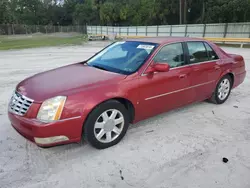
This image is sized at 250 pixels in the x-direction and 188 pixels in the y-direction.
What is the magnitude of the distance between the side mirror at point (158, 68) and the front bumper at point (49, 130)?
1.36 meters

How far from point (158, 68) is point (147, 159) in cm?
136

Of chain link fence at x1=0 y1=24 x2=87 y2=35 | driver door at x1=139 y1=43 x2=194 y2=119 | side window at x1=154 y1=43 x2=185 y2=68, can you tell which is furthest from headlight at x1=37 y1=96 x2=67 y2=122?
chain link fence at x1=0 y1=24 x2=87 y2=35

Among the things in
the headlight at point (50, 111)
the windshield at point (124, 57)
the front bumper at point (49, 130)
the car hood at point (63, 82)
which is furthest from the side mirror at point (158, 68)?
the headlight at point (50, 111)

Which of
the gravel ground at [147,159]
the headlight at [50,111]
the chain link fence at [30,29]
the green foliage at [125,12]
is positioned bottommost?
the gravel ground at [147,159]

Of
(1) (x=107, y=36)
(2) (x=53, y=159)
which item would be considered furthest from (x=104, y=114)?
(1) (x=107, y=36)

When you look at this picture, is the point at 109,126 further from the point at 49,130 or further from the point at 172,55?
the point at 172,55

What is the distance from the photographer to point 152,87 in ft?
11.2

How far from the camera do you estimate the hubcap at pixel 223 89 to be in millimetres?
4742

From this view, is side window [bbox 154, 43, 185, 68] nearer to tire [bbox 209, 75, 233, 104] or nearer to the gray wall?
tire [bbox 209, 75, 233, 104]

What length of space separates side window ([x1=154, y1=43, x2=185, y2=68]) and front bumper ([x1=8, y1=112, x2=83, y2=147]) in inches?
65.9

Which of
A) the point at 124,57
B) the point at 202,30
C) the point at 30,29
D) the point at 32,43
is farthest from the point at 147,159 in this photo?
the point at 30,29

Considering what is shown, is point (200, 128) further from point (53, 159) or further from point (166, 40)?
point (53, 159)

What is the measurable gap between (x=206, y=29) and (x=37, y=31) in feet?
143

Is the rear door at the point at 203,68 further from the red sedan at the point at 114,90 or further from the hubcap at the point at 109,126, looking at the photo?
the hubcap at the point at 109,126
